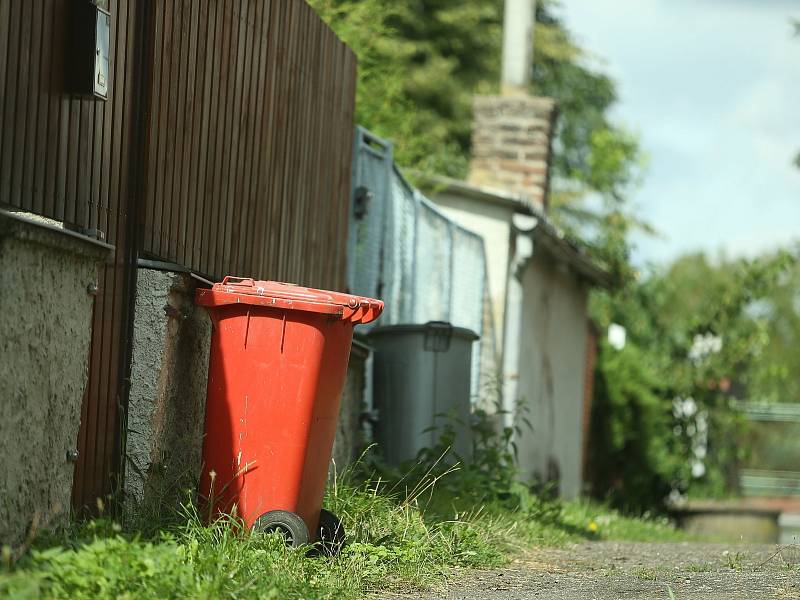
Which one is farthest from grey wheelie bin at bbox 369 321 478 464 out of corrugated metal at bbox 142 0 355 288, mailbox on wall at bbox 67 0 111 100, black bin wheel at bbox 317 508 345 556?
mailbox on wall at bbox 67 0 111 100

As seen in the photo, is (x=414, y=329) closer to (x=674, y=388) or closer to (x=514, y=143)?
(x=514, y=143)

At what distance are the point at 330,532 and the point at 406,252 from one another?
15.6 ft

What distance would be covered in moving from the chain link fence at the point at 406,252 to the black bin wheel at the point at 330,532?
356 centimetres

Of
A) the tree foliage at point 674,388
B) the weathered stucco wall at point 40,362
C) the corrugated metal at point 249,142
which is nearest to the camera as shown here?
the weathered stucco wall at point 40,362

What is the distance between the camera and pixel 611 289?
17.0m

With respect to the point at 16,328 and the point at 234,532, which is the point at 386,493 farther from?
the point at 16,328

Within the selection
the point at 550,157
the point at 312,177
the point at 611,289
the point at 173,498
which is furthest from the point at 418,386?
the point at 611,289

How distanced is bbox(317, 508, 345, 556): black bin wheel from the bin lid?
0.87 metres

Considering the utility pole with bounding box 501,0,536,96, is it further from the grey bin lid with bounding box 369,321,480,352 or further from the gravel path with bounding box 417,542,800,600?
the gravel path with bounding box 417,542,800,600

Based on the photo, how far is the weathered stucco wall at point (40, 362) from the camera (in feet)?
14.2

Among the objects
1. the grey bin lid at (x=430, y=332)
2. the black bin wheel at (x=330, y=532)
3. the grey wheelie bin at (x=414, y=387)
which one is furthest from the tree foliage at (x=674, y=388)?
the black bin wheel at (x=330, y=532)

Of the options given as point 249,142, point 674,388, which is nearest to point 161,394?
point 249,142

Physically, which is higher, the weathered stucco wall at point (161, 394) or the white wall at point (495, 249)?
the white wall at point (495, 249)

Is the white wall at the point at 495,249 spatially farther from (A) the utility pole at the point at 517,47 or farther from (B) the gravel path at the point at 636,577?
(B) the gravel path at the point at 636,577
